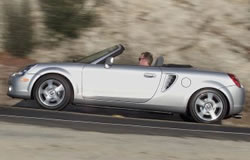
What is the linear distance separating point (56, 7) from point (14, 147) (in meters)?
11.2

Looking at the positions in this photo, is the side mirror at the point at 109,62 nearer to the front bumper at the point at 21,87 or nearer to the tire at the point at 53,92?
the tire at the point at 53,92

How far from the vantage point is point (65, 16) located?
57.8 feet

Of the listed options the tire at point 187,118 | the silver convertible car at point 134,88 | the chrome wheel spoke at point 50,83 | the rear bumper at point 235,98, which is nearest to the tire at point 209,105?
the silver convertible car at point 134,88

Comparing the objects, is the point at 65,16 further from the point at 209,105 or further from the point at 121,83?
the point at 209,105

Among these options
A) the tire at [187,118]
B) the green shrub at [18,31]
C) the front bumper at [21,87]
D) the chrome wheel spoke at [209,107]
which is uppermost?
the green shrub at [18,31]

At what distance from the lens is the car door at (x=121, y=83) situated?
10984mm

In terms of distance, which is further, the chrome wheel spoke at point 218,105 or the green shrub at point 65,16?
the green shrub at point 65,16

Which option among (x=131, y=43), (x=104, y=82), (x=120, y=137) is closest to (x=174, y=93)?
(x=104, y=82)

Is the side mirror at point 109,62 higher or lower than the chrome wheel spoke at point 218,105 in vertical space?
higher

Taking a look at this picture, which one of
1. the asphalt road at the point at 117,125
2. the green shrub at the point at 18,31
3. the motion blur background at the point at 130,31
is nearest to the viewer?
the asphalt road at the point at 117,125

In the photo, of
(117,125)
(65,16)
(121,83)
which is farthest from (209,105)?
(65,16)

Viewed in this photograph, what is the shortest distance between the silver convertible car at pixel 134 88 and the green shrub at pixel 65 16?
6.60 m

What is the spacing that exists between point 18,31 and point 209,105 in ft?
25.2

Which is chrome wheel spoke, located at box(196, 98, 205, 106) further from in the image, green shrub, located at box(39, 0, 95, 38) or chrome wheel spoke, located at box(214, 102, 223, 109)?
green shrub, located at box(39, 0, 95, 38)
